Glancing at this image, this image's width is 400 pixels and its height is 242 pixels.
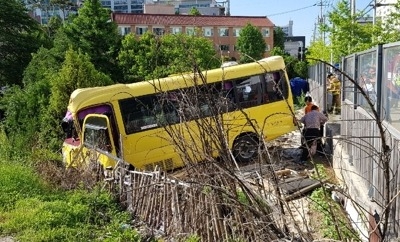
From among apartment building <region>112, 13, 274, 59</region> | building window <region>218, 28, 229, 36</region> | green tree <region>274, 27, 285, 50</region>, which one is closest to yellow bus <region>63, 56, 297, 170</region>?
apartment building <region>112, 13, 274, 59</region>

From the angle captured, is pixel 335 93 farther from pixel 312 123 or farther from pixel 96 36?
pixel 96 36

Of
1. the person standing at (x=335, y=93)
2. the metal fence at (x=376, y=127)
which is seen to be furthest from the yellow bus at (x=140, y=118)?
the person standing at (x=335, y=93)

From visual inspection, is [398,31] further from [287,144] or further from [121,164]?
[121,164]

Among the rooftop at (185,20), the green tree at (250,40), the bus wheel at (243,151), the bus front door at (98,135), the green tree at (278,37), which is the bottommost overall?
the bus wheel at (243,151)

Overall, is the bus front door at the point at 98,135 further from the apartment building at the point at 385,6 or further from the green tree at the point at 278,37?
the green tree at the point at 278,37

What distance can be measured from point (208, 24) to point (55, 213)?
184 ft

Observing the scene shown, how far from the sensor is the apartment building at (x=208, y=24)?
57.2 meters

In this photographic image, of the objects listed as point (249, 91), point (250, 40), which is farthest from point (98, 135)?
point (250, 40)

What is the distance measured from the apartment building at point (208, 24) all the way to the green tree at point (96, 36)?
2807 cm

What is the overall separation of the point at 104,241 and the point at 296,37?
3648 inches

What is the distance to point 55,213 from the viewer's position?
7039mm

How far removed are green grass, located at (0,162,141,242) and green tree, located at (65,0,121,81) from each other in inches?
682

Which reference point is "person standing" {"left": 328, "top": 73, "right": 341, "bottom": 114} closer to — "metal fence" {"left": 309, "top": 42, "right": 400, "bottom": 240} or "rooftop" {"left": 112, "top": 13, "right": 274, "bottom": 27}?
"metal fence" {"left": 309, "top": 42, "right": 400, "bottom": 240}

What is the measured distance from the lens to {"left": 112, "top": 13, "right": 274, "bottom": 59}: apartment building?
188 ft
